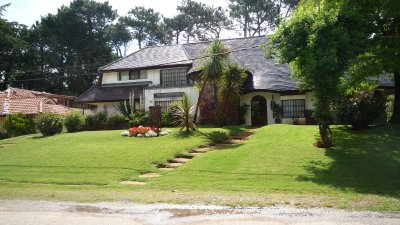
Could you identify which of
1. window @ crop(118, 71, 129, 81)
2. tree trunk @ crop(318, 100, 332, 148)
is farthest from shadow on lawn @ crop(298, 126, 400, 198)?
window @ crop(118, 71, 129, 81)

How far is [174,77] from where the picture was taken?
35875 millimetres

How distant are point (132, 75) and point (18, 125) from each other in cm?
1092

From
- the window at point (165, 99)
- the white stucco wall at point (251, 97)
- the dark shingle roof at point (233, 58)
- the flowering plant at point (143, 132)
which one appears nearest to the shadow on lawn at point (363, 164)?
the white stucco wall at point (251, 97)

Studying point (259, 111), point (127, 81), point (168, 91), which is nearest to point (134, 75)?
point (127, 81)

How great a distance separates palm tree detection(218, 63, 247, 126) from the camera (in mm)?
27531

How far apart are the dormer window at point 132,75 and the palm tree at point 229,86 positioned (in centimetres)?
1138

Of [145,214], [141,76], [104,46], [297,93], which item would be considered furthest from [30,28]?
[145,214]

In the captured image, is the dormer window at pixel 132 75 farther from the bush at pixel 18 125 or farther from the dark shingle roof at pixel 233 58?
the bush at pixel 18 125

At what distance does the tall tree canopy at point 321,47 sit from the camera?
1592 cm

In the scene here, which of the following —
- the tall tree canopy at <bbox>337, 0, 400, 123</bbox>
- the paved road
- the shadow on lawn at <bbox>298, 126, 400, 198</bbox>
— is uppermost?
the tall tree canopy at <bbox>337, 0, 400, 123</bbox>

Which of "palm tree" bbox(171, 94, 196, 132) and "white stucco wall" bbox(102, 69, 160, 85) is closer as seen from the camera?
"palm tree" bbox(171, 94, 196, 132)

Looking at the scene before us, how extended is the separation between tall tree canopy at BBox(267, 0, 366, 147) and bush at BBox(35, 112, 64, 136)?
714 inches

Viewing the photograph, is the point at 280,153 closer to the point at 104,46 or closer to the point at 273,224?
the point at 273,224

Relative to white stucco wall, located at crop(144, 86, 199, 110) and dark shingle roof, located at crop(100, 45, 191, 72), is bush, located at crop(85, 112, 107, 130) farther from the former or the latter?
dark shingle roof, located at crop(100, 45, 191, 72)
